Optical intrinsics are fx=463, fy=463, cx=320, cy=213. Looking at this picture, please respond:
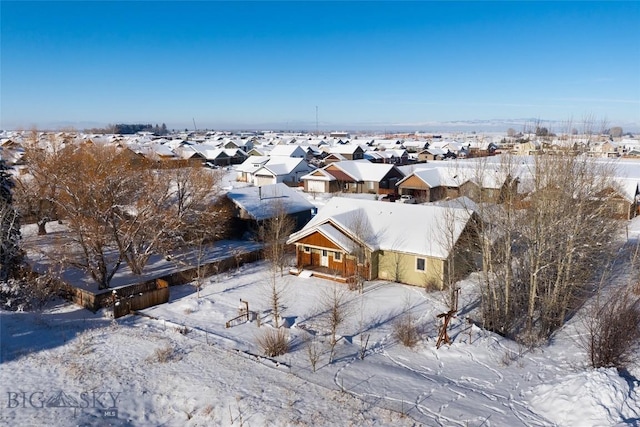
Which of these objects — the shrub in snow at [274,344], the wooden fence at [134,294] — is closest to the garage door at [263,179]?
the wooden fence at [134,294]

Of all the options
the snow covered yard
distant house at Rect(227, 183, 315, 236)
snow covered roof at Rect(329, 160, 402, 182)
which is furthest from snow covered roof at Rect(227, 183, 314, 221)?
snow covered roof at Rect(329, 160, 402, 182)

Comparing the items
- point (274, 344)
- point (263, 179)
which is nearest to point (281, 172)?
point (263, 179)

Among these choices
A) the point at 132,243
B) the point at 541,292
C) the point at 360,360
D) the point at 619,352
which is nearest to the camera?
the point at 619,352

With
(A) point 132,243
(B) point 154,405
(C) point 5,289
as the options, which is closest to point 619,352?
(B) point 154,405

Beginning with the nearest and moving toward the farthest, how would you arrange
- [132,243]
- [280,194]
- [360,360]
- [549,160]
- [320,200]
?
[360,360]
[549,160]
[132,243]
[280,194]
[320,200]

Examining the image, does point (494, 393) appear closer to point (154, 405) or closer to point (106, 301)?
point (154, 405)

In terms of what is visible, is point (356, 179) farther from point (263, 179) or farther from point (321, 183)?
point (263, 179)

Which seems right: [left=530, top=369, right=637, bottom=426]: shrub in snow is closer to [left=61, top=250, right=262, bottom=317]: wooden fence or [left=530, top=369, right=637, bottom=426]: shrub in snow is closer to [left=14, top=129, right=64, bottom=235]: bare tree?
[left=61, top=250, right=262, bottom=317]: wooden fence

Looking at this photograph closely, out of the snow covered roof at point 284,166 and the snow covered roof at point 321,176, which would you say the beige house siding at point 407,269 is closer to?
the snow covered roof at point 321,176
